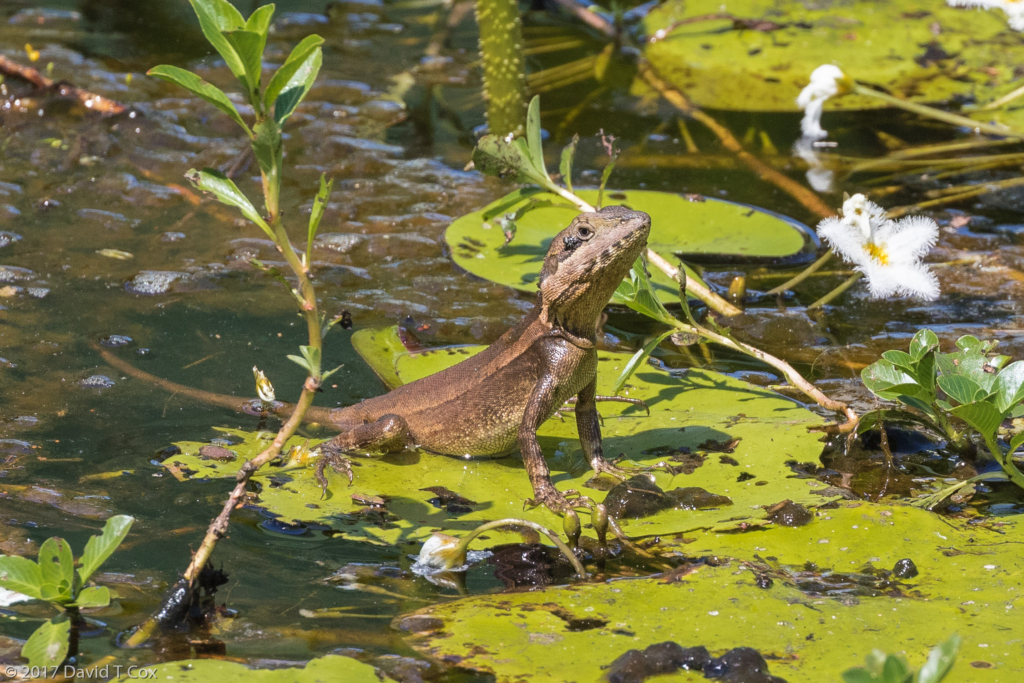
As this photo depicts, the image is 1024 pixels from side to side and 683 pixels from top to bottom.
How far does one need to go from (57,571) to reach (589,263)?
223 cm

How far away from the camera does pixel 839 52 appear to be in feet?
25.5

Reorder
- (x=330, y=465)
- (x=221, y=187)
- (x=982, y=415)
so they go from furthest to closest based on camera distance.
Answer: (x=330, y=465) < (x=982, y=415) < (x=221, y=187)

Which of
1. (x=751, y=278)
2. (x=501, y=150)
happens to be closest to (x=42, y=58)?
(x=501, y=150)

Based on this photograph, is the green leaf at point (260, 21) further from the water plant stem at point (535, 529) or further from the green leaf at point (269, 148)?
the water plant stem at point (535, 529)

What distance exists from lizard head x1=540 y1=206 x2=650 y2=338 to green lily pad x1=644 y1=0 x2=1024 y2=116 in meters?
4.58

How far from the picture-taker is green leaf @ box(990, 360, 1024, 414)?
3.02m

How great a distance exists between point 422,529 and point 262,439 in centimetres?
96

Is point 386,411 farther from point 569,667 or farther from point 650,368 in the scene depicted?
point 569,667

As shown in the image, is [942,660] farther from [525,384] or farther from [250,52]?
[525,384]

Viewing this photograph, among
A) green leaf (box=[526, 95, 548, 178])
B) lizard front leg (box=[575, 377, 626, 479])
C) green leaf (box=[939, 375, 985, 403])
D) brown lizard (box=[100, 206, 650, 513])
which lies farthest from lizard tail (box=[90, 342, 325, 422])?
green leaf (box=[939, 375, 985, 403])

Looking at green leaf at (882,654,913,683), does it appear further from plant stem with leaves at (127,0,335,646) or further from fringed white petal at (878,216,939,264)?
fringed white petal at (878,216,939,264)

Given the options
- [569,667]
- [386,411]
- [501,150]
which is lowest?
[386,411]

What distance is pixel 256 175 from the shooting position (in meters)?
6.71

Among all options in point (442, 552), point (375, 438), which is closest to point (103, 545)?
point (442, 552)
